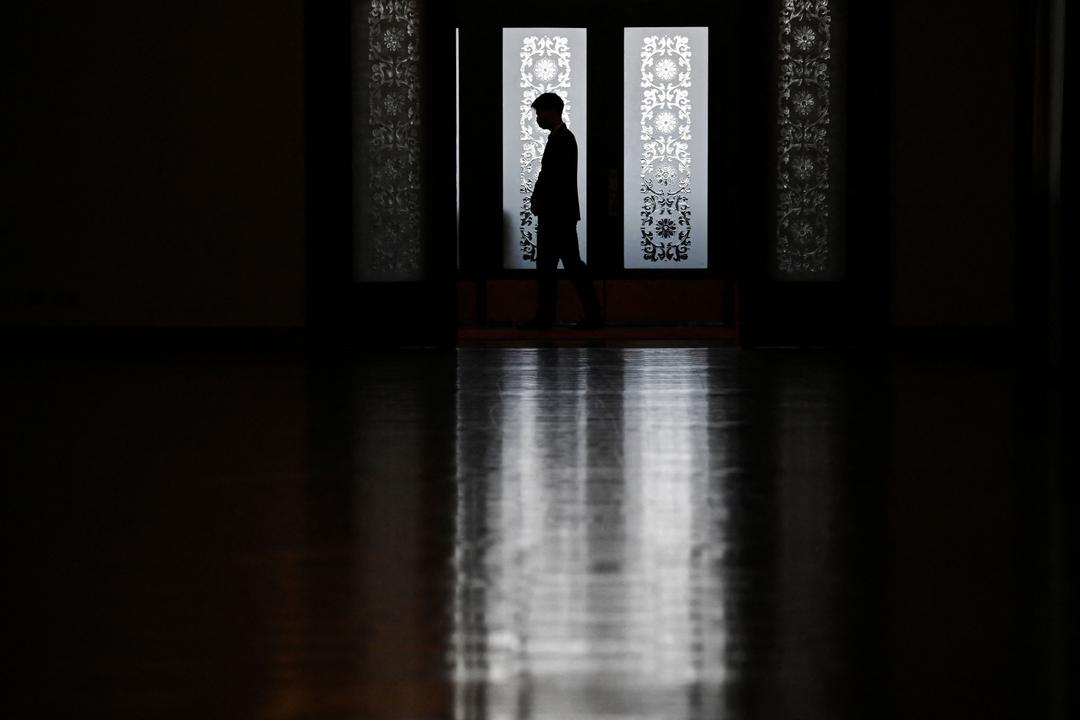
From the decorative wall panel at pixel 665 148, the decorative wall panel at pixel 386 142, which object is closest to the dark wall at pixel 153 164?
the decorative wall panel at pixel 386 142

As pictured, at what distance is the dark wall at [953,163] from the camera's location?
264 inches

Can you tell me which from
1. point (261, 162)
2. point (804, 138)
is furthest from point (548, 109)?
point (261, 162)

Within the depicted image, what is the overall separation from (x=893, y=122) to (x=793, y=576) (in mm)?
5423

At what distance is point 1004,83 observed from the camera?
670 cm

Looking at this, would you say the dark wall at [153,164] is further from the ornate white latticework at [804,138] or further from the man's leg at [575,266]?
the ornate white latticework at [804,138]

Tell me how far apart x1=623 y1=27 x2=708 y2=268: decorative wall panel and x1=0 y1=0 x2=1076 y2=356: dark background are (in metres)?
2.97

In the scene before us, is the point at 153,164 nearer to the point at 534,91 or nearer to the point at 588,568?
the point at 534,91

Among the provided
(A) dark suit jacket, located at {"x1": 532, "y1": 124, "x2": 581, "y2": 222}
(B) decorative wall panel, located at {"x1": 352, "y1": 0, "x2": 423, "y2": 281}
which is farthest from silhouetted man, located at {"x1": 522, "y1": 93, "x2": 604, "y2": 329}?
(B) decorative wall panel, located at {"x1": 352, "y1": 0, "x2": 423, "y2": 281}

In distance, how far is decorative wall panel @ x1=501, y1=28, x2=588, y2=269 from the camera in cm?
967

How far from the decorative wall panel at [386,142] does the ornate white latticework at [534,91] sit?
3.04 meters

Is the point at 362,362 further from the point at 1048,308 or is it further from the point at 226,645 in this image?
the point at 226,645

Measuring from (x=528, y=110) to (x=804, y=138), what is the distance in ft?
10.9

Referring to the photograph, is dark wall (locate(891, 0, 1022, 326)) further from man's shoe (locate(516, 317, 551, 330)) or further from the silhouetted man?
man's shoe (locate(516, 317, 551, 330))

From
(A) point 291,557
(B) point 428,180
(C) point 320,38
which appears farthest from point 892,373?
(A) point 291,557
